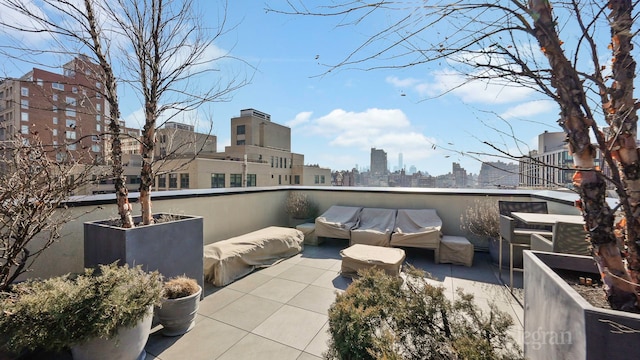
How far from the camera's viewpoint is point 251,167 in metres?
34.3

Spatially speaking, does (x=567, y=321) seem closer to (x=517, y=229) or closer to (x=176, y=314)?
(x=176, y=314)

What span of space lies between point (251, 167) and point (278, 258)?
103 feet

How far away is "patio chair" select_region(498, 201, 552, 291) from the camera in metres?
3.26

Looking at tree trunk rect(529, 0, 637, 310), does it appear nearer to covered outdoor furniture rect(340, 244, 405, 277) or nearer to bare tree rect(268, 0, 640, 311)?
bare tree rect(268, 0, 640, 311)

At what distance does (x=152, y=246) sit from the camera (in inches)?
98.1

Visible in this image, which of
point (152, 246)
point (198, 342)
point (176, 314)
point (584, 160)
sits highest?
point (584, 160)

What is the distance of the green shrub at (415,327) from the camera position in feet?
3.70

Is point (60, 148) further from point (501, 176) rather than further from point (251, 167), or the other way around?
point (251, 167)

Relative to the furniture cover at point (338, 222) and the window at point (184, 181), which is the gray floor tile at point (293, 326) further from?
the window at point (184, 181)

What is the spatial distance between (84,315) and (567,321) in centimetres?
261

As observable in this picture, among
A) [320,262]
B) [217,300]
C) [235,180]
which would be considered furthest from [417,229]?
[235,180]

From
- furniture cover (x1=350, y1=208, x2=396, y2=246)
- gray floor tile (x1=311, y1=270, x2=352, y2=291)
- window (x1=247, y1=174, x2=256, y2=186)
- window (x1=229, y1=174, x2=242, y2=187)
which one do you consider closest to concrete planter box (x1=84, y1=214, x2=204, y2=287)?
gray floor tile (x1=311, y1=270, x2=352, y2=291)

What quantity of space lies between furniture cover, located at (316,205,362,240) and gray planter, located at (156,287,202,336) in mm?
2974

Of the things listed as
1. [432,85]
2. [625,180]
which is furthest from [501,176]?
[432,85]
